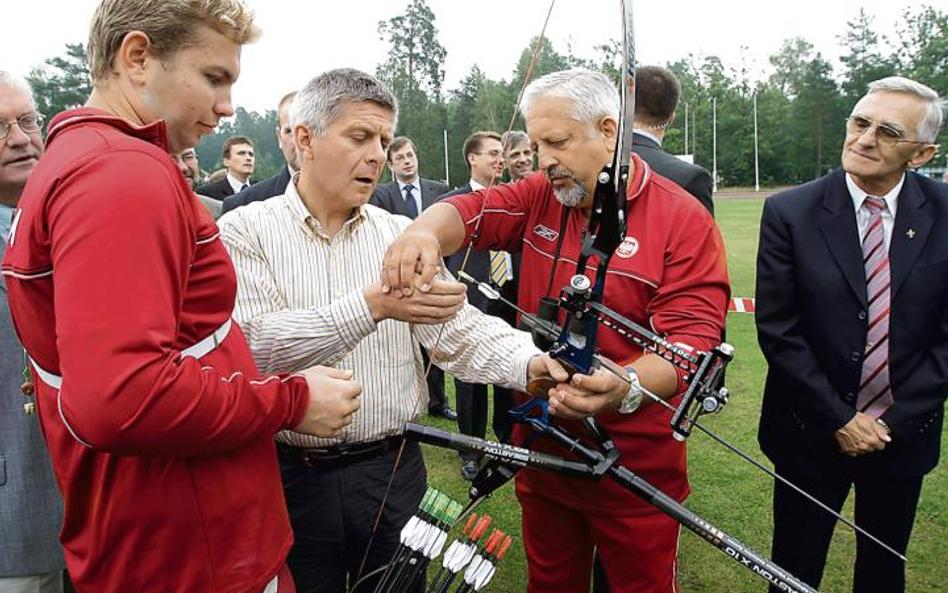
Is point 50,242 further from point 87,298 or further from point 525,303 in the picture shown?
point 525,303

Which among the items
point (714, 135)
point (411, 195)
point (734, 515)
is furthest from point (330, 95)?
point (714, 135)

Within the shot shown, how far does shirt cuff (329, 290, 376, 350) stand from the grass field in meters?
2.01

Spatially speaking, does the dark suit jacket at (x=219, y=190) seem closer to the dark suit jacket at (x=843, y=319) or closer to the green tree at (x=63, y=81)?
the dark suit jacket at (x=843, y=319)

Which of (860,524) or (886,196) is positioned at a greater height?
(886,196)

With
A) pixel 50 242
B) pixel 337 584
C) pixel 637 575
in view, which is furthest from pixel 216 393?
pixel 637 575

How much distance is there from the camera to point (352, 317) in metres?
1.62

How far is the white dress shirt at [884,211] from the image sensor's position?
238 centimetres

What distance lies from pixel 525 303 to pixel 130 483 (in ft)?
4.45

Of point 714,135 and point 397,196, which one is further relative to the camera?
point 714,135

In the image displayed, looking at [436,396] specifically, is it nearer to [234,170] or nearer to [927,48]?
[234,170]

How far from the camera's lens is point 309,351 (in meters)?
1.64

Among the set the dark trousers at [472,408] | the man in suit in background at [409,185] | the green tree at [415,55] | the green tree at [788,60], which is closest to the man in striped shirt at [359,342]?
the dark trousers at [472,408]

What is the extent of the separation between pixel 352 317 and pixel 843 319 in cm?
182

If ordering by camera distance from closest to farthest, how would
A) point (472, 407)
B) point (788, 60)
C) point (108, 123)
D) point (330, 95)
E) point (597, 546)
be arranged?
point (108, 123), point (330, 95), point (597, 546), point (472, 407), point (788, 60)
